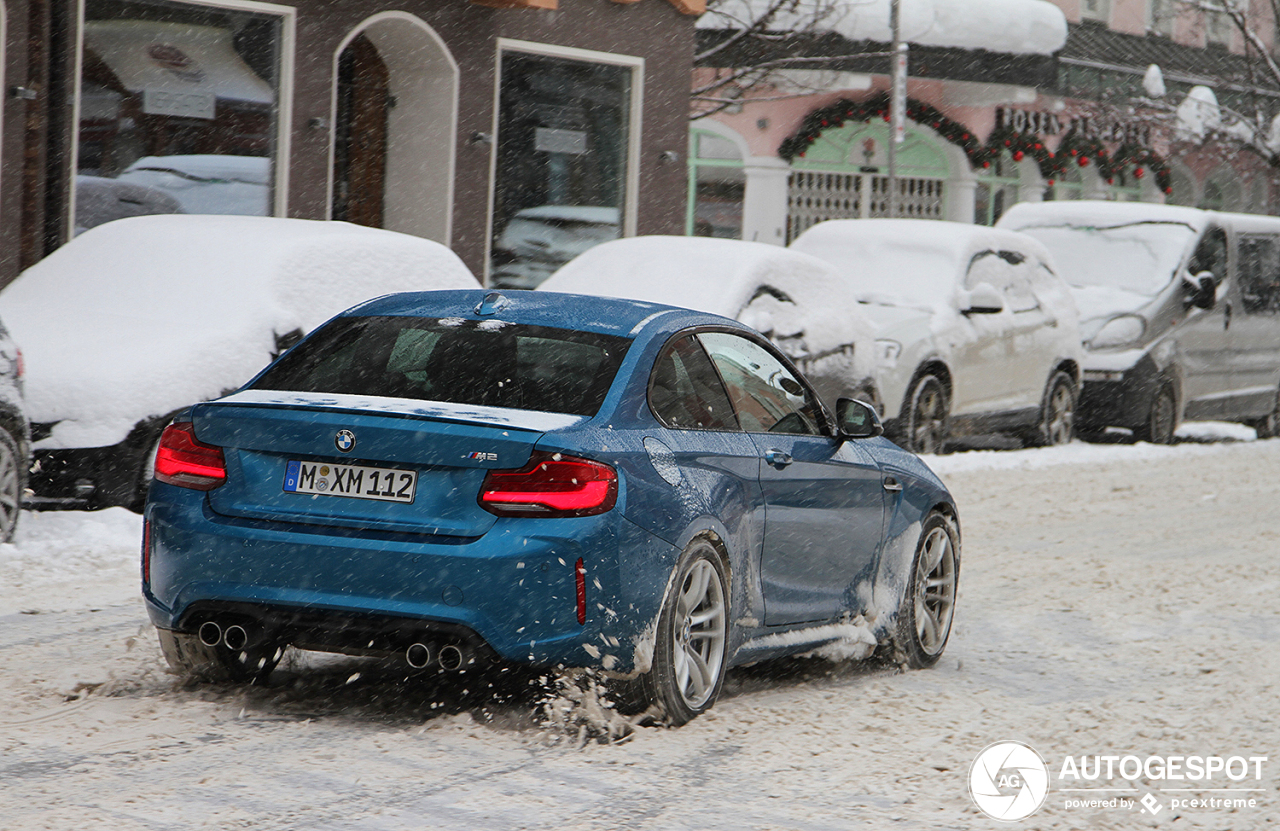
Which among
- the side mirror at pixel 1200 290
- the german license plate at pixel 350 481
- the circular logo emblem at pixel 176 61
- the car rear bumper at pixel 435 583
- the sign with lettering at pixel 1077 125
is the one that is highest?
the sign with lettering at pixel 1077 125

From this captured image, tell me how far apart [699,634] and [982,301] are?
401 inches

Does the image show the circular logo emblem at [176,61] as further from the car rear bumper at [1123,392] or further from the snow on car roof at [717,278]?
the car rear bumper at [1123,392]

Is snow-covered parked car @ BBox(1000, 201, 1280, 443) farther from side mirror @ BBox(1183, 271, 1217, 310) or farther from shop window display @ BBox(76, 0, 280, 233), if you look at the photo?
shop window display @ BBox(76, 0, 280, 233)

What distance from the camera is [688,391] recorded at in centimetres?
625

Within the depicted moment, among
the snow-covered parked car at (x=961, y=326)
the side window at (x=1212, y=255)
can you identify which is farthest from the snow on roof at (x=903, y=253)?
the side window at (x=1212, y=255)

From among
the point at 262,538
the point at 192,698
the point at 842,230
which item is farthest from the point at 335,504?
the point at 842,230

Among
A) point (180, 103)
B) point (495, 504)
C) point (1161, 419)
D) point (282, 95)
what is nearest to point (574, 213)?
point (282, 95)

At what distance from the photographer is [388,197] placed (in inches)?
736

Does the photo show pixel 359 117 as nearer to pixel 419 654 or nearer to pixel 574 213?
pixel 574 213

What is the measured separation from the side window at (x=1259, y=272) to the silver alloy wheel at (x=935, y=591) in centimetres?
1260

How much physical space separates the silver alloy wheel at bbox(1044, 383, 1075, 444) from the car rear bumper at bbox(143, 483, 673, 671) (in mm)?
12069

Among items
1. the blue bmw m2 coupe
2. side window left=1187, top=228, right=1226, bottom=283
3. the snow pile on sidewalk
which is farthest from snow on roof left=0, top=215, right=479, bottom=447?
side window left=1187, top=228, right=1226, bottom=283

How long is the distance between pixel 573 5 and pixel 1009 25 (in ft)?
41.2

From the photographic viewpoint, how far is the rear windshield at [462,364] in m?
5.86
